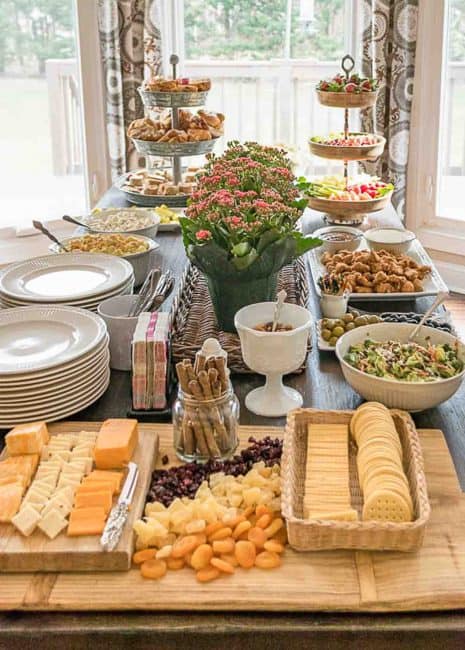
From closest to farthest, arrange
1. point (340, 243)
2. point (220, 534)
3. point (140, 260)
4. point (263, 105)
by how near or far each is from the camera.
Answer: point (220, 534) < point (140, 260) < point (340, 243) < point (263, 105)

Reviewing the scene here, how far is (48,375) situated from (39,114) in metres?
3.60

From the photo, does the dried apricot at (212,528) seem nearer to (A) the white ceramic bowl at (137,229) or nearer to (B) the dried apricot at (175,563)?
(B) the dried apricot at (175,563)

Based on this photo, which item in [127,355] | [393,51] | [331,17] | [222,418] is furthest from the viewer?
[331,17]

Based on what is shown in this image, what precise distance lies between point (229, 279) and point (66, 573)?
2.67ft

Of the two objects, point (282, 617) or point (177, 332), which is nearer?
point (282, 617)

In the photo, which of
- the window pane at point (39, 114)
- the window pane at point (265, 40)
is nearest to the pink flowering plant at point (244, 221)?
the window pane at point (265, 40)

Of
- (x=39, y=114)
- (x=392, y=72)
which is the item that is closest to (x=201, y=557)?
(x=392, y=72)

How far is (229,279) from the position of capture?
1784 millimetres

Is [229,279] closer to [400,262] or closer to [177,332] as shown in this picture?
[177,332]

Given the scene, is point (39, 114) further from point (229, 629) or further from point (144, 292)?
point (229, 629)

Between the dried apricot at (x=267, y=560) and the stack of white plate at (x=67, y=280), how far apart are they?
0.96 meters

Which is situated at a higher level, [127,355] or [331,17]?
[331,17]

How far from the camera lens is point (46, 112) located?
15.7 ft

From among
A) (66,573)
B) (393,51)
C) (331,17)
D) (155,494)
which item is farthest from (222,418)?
(331,17)
